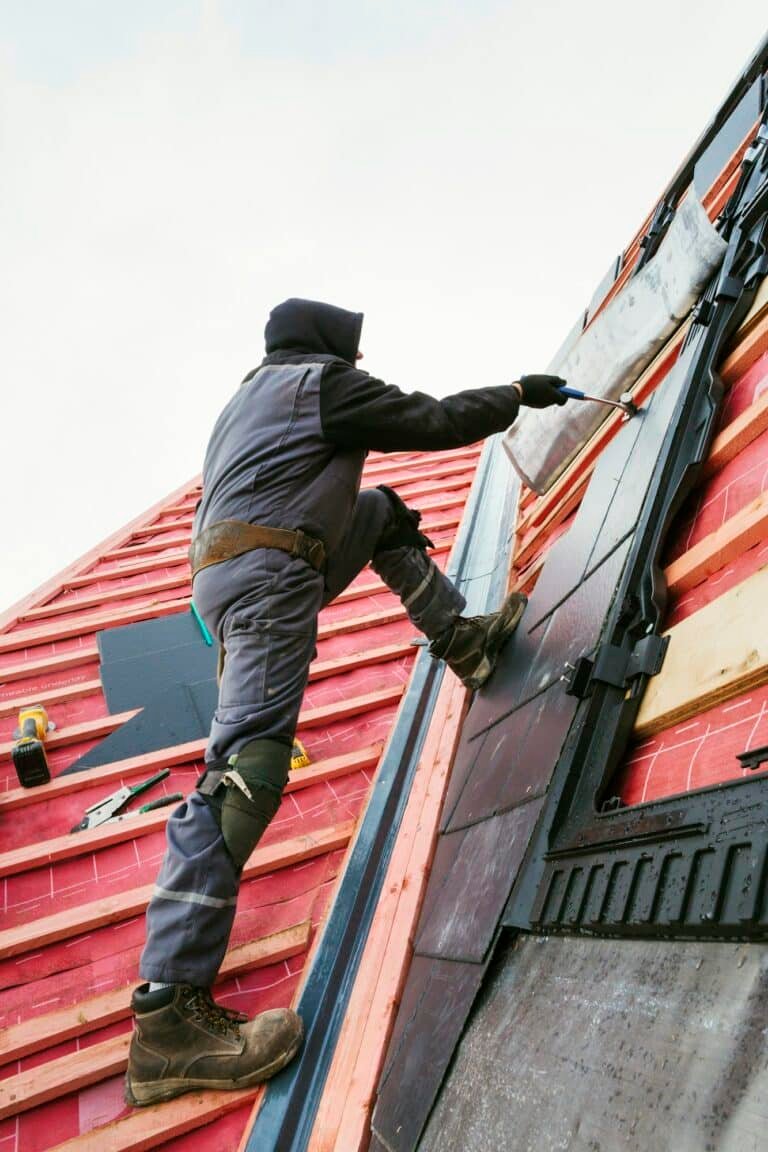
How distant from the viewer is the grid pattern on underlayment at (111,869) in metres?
1.75

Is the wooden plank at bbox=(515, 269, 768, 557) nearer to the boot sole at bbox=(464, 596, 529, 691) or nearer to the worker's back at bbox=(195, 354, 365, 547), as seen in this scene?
the boot sole at bbox=(464, 596, 529, 691)

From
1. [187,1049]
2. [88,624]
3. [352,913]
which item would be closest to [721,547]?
[352,913]

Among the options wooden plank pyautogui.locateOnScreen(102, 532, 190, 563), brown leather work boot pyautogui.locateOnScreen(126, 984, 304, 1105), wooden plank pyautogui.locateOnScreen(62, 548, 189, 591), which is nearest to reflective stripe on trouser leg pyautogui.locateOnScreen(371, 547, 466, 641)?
brown leather work boot pyautogui.locateOnScreen(126, 984, 304, 1105)

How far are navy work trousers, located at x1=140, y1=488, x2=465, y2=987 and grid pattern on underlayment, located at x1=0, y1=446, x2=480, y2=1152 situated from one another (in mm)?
352

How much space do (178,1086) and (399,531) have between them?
59.4 inches

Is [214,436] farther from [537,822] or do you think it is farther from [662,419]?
[537,822]

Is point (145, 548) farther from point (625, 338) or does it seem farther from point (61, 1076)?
point (61, 1076)

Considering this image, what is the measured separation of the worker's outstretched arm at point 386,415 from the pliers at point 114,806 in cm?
128

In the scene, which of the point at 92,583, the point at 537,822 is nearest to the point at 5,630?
the point at 92,583

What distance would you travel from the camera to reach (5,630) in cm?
376

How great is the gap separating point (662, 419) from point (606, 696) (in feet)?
2.67

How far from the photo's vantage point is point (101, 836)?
2428mm

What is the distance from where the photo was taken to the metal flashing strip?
1.68 m

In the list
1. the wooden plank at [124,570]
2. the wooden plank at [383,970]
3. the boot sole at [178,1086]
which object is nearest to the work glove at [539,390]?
the wooden plank at [383,970]
